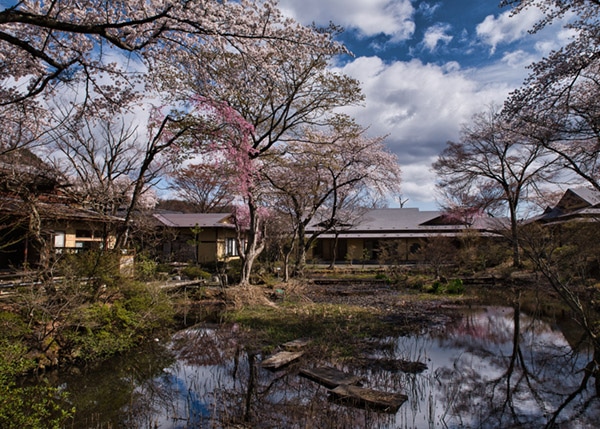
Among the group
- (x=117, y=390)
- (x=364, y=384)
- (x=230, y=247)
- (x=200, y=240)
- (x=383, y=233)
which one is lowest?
(x=117, y=390)

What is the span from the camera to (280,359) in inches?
303

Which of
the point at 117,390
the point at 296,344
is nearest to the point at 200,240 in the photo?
the point at 296,344

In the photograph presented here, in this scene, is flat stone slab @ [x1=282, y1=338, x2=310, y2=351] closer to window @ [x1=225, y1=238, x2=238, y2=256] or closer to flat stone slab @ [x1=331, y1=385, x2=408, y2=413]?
flat stone slab @ [x1=331, y1=385, x2=408, y2=413]

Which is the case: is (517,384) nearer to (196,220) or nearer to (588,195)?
(196,220)

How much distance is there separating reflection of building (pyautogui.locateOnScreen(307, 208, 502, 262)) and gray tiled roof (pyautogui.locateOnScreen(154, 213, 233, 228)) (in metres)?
8.75

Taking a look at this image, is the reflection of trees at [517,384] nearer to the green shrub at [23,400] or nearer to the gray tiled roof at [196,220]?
the green shrub at [23,400]

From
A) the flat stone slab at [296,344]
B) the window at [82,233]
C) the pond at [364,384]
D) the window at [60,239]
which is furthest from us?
the window at [82,233]

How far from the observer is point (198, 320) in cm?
1212

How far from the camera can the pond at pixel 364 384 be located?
5.42 m

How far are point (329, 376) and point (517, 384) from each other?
3.10 m

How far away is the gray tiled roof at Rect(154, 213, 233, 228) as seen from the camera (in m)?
24.8

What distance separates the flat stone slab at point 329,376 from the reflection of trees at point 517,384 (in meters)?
1.49

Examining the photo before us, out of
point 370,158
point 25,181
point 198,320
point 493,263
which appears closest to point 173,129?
point 25,181

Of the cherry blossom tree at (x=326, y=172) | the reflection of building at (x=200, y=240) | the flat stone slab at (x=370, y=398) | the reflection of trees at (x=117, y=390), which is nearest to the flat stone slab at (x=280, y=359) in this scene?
the flat stone slab at (x=370, y=398)
